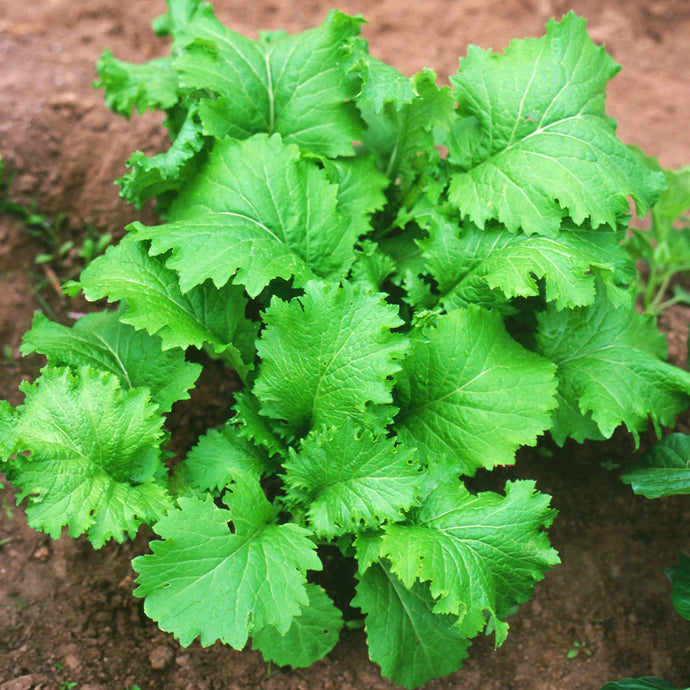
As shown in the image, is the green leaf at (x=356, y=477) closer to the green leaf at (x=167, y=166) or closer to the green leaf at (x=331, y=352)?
the green leaf at (x=331, y=352)

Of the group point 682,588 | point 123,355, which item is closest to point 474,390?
point 682,588

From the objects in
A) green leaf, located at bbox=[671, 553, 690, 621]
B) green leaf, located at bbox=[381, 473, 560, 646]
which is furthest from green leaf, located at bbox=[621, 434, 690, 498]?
green leaf, located at bbox=[381, 473, 560, 646]

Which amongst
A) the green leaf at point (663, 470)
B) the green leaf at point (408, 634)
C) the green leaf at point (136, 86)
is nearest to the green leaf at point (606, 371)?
the green leaf at point (663, 470)

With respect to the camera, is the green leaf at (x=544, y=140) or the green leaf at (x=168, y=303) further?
the green leaf at (x=544, y=140)

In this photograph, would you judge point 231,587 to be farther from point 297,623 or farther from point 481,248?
point 481,248

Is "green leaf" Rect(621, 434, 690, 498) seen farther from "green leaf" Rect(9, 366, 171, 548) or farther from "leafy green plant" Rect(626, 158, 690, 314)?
"green leaf" Rect(9, 366, 171, 548)
